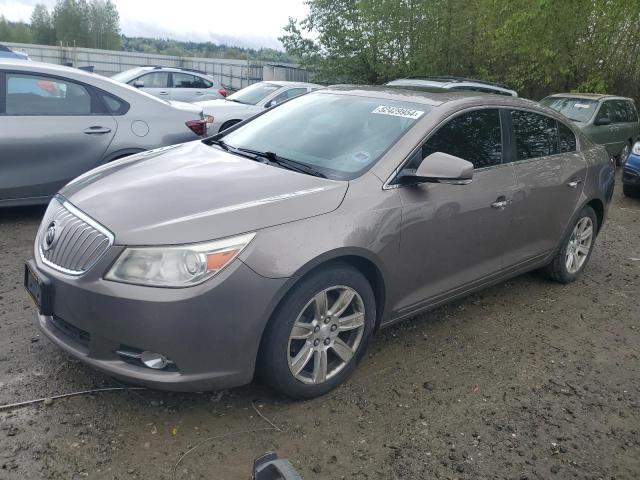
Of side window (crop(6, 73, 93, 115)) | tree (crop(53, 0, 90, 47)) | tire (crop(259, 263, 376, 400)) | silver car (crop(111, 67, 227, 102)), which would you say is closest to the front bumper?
tire (crop(259, 263, 376, 400))

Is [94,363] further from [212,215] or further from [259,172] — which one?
[259,172]

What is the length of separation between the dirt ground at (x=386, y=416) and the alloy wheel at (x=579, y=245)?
1.07 m

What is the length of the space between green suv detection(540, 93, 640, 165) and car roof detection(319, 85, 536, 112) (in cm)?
771

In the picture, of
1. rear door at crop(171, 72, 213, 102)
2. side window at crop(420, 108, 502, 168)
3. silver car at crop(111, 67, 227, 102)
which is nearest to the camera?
side window at crop(420, 108, 502, 168)

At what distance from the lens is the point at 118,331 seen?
2672 millimetres

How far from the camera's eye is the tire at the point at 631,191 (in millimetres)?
9812

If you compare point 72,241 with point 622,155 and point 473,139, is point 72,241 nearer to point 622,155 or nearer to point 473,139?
point 473,139

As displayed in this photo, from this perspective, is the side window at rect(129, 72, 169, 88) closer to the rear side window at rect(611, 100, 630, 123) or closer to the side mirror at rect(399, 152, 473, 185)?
the rear side window at rect(611, 100, 630, 123)

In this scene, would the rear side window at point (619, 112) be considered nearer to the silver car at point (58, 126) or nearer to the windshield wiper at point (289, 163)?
the silver car at point (58, 126)

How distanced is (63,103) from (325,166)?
11.2 feet

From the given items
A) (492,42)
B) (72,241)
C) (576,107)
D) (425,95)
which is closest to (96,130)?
(72,241)

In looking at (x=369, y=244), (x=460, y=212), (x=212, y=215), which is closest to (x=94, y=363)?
(x=212, y=215)

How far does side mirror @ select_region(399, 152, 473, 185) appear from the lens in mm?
3348

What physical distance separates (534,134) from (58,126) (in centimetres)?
422
